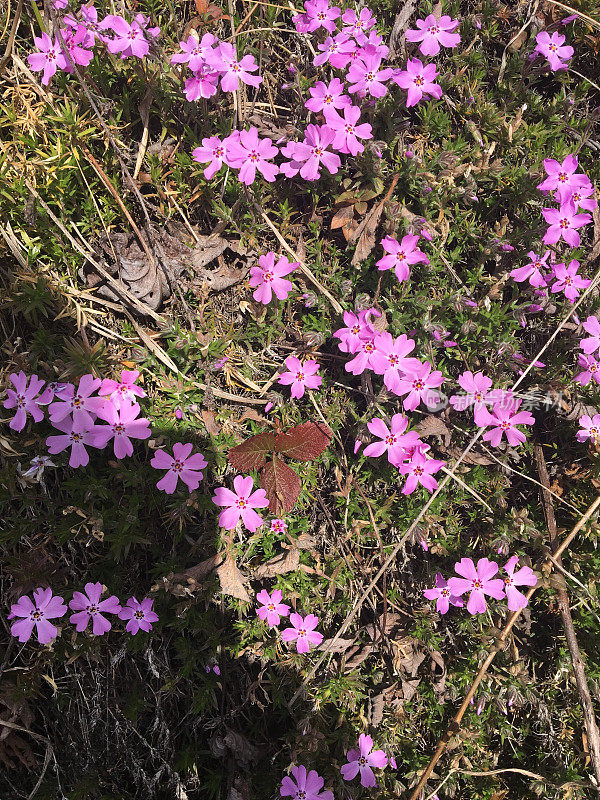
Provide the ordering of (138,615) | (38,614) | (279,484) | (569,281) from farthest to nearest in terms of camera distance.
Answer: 1. (569,281)
2. (279,484)
3. (138,615)
4. (38,614)

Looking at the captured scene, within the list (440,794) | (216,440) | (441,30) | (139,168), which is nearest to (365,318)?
(216,440)

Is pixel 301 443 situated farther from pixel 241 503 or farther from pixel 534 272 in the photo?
pixel 534 272

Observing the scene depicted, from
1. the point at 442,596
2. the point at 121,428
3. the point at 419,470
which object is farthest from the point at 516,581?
the point at 121,428

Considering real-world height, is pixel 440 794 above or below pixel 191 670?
below

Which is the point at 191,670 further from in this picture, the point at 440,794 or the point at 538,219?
the point at 538,219

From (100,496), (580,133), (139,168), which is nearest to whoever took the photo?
(100,496)

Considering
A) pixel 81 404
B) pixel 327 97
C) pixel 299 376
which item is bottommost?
pixel 81 404

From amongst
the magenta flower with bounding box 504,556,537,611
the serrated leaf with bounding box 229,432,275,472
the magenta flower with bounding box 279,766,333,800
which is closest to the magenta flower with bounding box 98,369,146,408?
the serrated leaf with bounding box 229,432,275,472
